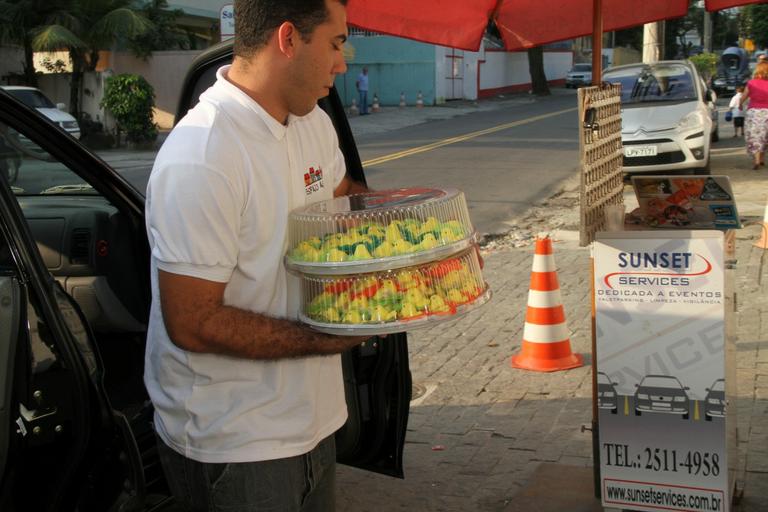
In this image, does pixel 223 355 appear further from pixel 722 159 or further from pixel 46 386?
pixel 722 159

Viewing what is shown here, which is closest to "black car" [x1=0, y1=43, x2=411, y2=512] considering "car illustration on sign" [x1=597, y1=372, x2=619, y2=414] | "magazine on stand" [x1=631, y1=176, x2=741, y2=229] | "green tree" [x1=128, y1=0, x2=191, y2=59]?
"car illustration on sign" [x1=597, y1=372, x2=619, y2=414]

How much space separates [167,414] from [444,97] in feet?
126

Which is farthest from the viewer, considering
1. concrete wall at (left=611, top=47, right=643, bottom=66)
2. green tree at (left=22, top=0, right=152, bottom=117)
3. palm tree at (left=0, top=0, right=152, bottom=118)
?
concrete wall at (left=611, top=47, right=643, bottom=66)

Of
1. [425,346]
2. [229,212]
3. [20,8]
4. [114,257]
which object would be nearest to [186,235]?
[229,212]

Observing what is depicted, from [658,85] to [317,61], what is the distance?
13658 millimetres

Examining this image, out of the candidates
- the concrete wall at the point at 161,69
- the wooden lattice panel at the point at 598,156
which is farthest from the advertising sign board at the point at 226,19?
the concrete wall at the point at 161,69

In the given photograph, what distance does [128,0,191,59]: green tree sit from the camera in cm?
2844

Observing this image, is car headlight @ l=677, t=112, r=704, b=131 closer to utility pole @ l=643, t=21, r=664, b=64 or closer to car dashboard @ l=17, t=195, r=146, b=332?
utility pole @ l=643, t=21, r=664, b=64

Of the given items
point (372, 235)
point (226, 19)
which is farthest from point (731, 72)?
point (372, 235)

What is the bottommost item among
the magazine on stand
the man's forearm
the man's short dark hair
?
the man's forearm

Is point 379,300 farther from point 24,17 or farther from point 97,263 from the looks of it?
point 24,17

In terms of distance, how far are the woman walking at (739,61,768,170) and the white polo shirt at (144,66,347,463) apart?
13845 mm

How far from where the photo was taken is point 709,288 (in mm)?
3527

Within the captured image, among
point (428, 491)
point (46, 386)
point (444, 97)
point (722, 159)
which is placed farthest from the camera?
point (444, 97)
